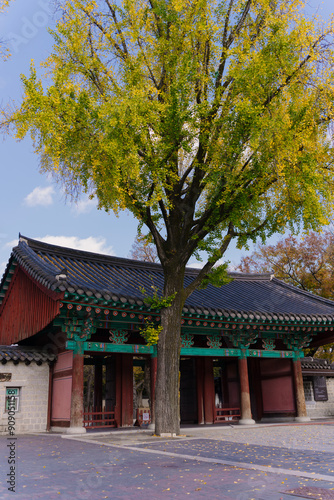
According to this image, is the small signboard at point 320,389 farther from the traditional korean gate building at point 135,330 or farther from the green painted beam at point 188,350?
the green painted beam at point 188,350

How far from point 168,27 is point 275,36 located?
279 cm

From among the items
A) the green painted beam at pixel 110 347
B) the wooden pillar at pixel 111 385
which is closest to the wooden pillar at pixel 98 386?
the wooden pillar at pixel 111 385

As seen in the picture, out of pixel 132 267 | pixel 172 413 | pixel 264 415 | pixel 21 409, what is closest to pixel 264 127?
pixel 172 413

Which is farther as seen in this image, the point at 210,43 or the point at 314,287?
the point at 314,287

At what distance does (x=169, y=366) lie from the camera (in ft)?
33.9

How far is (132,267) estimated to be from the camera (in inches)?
690

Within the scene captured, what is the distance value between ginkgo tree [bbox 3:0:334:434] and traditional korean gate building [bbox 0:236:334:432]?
2664 mm

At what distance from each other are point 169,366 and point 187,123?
5.67 meters

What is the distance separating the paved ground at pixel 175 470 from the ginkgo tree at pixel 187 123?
96.5 inches

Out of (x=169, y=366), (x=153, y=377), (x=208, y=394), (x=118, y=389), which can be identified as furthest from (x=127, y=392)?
(x=169, y=366)

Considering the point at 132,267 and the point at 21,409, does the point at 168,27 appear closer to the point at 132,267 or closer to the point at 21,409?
the point at 132,267

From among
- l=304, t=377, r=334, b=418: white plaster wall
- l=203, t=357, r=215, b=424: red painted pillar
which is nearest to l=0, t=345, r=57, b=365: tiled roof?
l=203, t=357, r=215, b=424: red painted pillar

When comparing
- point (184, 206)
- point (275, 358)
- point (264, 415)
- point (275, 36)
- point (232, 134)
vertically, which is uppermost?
point (275, 36)

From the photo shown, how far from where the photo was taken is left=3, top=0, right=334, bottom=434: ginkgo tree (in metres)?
9.34
